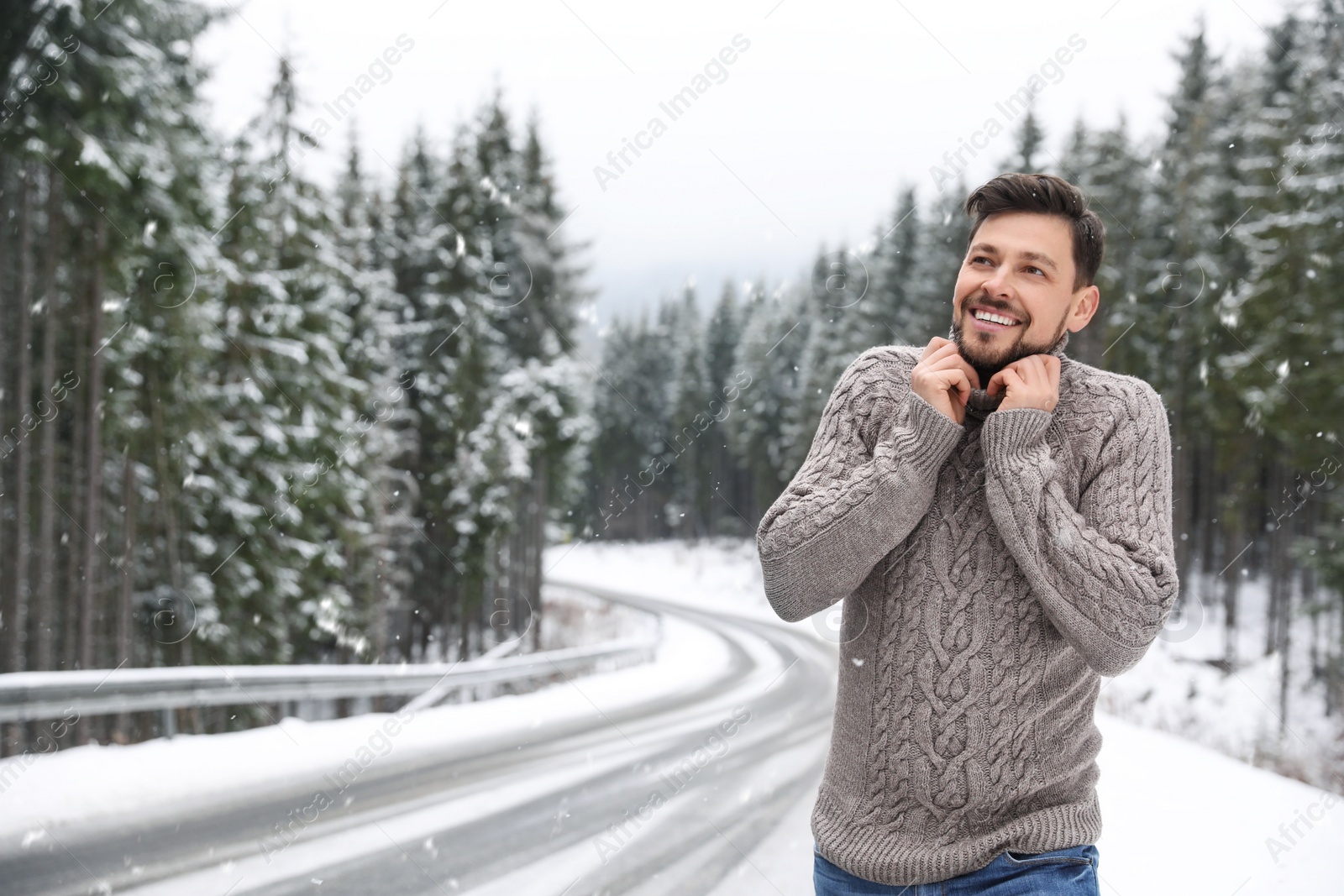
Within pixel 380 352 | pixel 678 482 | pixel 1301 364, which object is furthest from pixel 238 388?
pixel 678 482

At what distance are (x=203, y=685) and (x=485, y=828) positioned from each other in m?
3.58

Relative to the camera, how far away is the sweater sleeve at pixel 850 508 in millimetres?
1669

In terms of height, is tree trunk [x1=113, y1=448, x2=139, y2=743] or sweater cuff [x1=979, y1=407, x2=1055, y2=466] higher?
sweater cuff [x1=979, y1=407, x2=1055, y2=466]

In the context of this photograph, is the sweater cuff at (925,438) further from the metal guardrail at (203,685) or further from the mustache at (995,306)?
the metal guardrail at (203,685)

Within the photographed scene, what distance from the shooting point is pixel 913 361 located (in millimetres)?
2014

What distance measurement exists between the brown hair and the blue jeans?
115 centimetres

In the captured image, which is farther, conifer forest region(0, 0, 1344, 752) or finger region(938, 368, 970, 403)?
conifer forest region(0, 0, 1344, 752)

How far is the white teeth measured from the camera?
5.87 feet

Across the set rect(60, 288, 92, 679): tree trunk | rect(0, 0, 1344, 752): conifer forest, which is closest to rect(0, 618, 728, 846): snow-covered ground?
rect(0, 0, 1344, 752): conifer forest

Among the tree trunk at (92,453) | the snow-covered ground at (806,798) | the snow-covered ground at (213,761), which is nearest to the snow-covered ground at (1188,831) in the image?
the snow-covered ground at (806,798)

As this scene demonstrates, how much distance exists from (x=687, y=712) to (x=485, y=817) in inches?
224

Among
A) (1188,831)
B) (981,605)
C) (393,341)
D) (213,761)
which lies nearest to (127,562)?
(213,761)

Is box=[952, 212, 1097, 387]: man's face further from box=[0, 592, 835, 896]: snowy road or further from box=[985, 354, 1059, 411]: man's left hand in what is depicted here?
box=[0, 592, 835, 896]: snowy road

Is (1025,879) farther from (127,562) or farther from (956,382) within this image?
(127,562)
